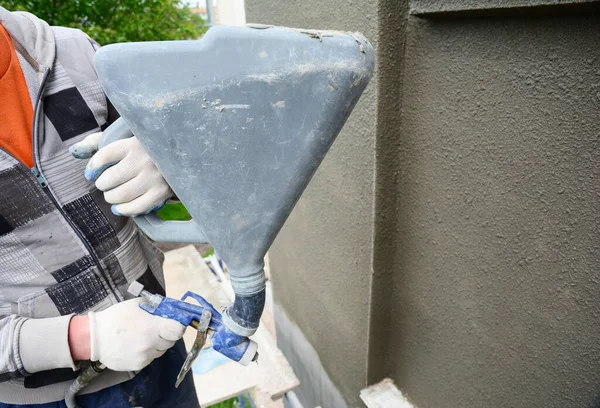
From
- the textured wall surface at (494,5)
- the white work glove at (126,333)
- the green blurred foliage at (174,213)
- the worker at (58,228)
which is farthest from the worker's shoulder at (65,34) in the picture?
the green blurred foliage at (174,213)

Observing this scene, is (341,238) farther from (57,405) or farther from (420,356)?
(57,405)

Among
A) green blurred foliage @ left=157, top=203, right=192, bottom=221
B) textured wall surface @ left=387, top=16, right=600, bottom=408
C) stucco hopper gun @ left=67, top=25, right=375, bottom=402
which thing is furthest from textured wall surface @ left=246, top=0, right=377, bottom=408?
green blurred foliage @ left=157, top=203, right=192, bottom=221

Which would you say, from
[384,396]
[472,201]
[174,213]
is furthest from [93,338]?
[174,213]

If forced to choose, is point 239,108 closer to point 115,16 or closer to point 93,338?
point 93,338

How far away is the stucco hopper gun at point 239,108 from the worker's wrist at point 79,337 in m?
0.63

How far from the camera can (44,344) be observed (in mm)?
1121

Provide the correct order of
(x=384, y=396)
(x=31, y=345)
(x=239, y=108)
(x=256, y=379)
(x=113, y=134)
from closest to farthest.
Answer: (x=239, y=108)
(x=113, y=134)
(x=31, y=345)
(x=384, y=396)
(x=256, y=379)

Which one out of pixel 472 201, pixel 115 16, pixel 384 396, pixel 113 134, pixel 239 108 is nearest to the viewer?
pixel 239 108

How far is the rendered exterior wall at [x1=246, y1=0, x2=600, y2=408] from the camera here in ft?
3.17

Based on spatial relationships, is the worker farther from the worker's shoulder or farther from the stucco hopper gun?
the stucco hopper gun

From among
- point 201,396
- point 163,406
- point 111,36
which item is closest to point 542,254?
point 163,406

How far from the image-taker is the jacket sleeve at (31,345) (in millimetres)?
1091

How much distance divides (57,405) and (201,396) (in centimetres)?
107

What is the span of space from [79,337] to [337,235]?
1.13m
